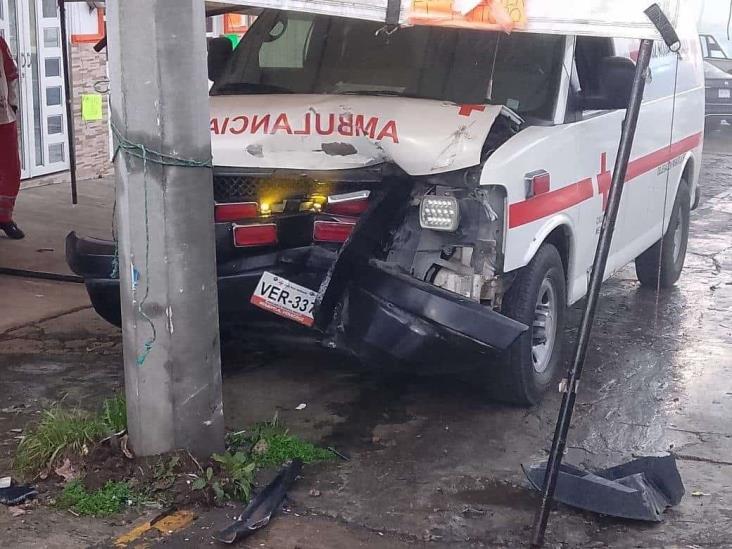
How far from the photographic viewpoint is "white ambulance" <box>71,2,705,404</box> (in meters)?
4.88

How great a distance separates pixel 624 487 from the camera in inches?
173

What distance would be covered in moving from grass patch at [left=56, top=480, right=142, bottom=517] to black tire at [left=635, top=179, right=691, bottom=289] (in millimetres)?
4883

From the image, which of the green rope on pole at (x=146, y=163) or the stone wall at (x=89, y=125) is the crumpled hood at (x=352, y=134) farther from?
the stone wall at (x=89, y=125)

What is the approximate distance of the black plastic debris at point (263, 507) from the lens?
4.02 m

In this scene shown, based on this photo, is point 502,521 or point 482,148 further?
point 482,148

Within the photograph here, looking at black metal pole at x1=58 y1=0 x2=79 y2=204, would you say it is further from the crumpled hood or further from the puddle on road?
the puddle on road

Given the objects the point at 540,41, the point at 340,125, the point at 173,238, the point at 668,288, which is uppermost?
the point at 540,41

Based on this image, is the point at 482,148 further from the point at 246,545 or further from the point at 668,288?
the point at 668,288

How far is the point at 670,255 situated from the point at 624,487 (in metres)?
4.14

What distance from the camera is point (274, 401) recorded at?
552 cm

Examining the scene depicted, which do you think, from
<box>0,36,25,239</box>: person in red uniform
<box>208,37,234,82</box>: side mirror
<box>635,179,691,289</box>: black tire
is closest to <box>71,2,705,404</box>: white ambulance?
<box>208,37,234,82</box>: side mirror

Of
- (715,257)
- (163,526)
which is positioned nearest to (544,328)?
(163,526)

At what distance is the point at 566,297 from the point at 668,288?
2.83 meters

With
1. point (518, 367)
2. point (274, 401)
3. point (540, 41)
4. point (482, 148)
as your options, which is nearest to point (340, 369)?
point (274, 401)
